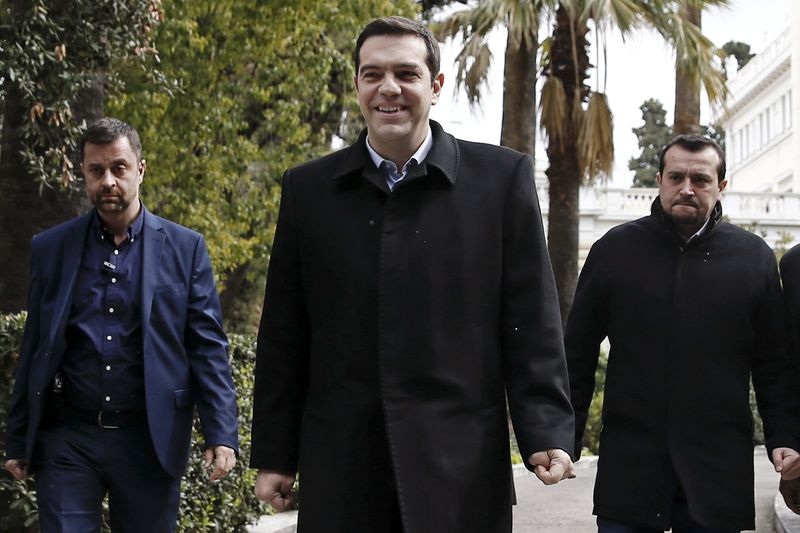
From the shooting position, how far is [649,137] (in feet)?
259

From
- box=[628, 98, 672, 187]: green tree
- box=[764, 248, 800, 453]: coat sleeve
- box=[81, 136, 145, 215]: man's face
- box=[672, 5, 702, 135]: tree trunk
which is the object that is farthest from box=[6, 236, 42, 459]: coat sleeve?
box=[628, 98, 672, 187]: green tree

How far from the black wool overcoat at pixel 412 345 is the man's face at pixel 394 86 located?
13 centimetres

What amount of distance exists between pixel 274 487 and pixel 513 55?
1573 centimetres

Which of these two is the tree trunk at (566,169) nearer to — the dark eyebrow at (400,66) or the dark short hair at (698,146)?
the dark short hair at (698,146)

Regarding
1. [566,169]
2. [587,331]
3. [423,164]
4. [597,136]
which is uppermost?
[597,136]

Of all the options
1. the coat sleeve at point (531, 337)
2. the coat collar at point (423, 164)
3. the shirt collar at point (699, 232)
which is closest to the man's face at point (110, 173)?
the coat collar at point (423, 164)

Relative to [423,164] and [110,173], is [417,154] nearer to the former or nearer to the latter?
[423,164]

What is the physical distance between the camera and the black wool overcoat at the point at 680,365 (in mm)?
5633

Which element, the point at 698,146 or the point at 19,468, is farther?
the point at 698,146

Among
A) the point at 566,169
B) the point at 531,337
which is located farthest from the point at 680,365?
the point at 566,169

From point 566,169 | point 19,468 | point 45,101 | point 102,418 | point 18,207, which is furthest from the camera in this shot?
point 566,169

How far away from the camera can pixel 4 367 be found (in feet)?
22.3

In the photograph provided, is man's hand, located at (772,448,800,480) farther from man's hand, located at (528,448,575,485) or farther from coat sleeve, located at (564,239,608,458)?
man's hand, located at (528,448,575,485)

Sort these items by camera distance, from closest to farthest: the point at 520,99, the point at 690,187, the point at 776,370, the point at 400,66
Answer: the point at 400,66 → the point at 776,370 → the point at 690,187 → the point at 520,99
